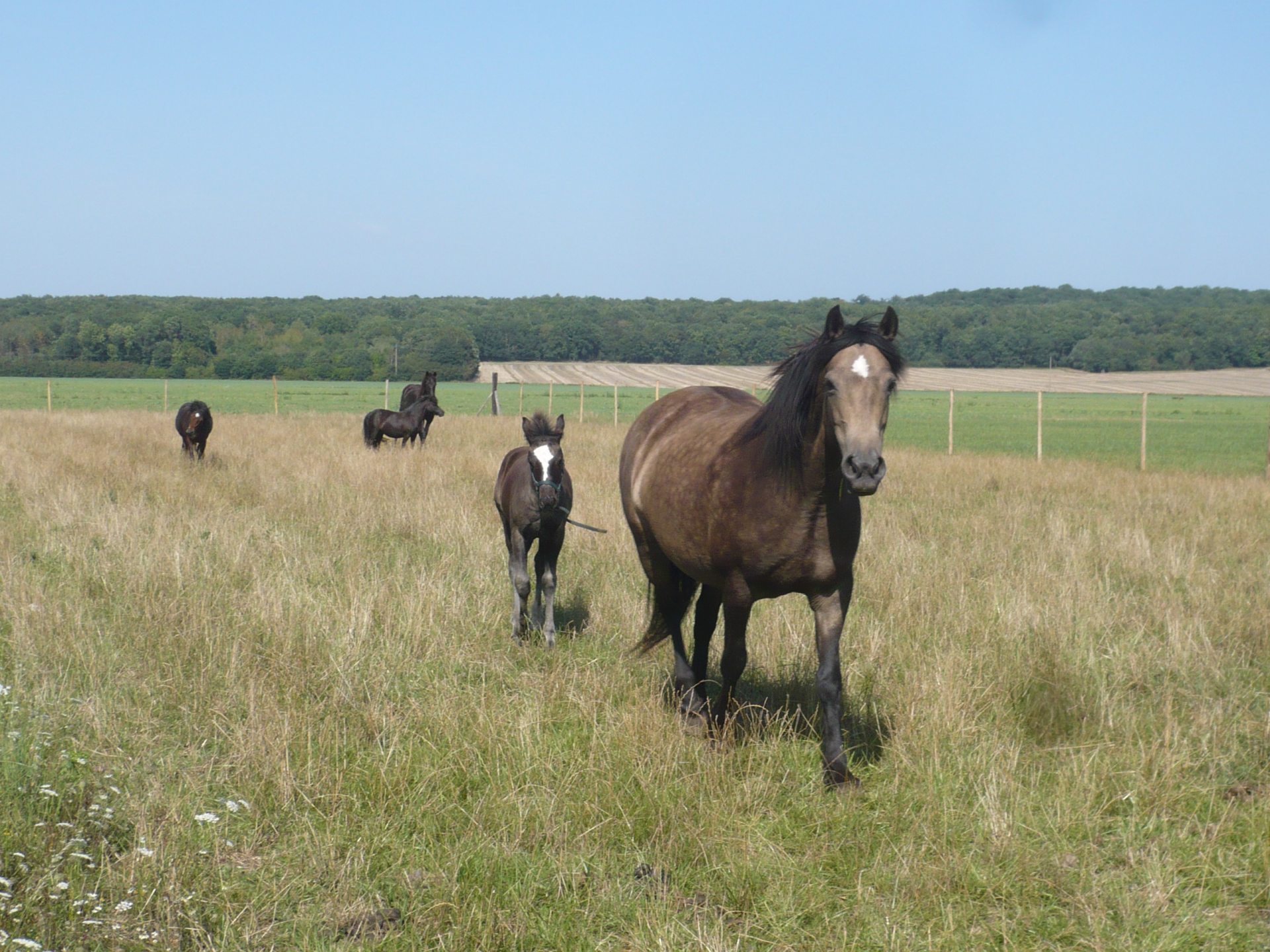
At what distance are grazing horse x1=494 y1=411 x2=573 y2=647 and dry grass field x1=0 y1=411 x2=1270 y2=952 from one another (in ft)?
0.77

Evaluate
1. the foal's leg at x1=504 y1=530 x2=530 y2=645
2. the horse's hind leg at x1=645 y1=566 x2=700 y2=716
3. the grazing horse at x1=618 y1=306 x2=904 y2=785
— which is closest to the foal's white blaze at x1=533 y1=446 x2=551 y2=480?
the foal's leg at x1=504 y1=530 x2=530 y2=645

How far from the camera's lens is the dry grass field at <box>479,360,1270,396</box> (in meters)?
76.6

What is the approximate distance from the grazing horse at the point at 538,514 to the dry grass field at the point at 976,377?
61421 millimetres

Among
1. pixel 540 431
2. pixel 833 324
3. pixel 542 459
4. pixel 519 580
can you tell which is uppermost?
pixel 833 324

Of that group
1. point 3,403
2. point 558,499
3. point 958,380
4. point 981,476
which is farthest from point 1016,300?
point 558,499

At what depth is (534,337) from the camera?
320ft

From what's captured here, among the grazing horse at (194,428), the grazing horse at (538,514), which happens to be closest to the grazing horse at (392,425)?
the grazing horse at (194,428)

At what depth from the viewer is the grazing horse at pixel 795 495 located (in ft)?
13.9

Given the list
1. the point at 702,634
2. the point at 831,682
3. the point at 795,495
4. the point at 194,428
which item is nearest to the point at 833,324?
the point at 795,495

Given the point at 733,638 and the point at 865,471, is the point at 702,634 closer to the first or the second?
the point at 733,638

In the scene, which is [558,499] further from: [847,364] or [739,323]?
[739,323]

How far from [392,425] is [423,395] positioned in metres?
1.20

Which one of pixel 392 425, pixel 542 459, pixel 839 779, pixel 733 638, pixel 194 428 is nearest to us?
pixel 839 779

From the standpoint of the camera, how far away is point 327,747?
4.62 m
